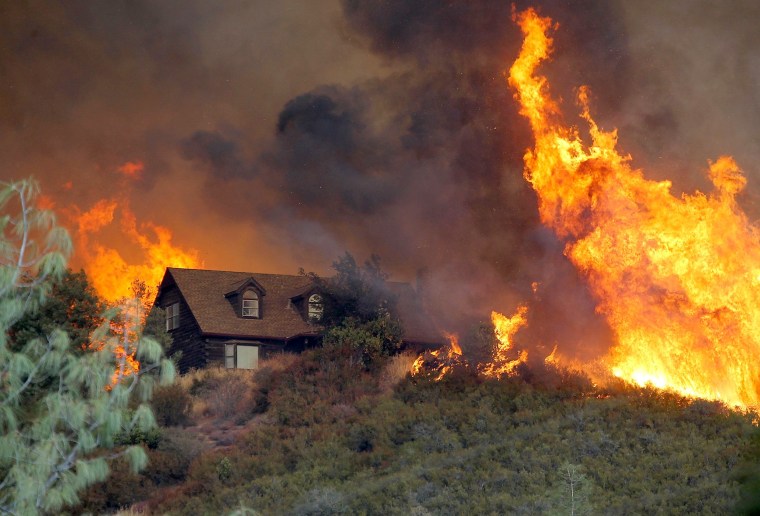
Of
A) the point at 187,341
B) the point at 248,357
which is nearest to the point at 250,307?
the point at 248,357

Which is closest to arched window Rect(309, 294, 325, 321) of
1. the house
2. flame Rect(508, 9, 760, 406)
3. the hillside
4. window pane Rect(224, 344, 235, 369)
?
the house

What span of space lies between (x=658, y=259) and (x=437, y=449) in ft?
33.4

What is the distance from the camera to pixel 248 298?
50844mm

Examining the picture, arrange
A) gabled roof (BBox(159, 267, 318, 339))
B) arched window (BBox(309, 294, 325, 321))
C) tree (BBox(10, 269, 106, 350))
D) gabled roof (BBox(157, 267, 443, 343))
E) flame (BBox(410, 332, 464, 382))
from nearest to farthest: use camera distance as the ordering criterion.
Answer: flame (BBox(410, 332, 464, 382)), tree (BBox(10, 269, 106, 350)), gabled roof (BBox(157, 267, 443, 343)), gabled roof (BBox(159, 267, 318, 339)), arched window (BBox(309, 294, 325, 321))

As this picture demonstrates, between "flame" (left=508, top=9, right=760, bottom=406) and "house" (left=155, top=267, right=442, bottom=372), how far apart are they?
37.3 ft

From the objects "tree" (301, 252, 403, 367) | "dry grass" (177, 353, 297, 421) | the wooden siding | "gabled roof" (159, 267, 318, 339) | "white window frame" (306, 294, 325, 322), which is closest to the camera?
"dry grass" (177, 353, 297, 421)

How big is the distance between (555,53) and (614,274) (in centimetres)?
886

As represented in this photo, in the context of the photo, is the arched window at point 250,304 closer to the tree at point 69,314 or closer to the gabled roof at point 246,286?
the gabled roof at point 246,286

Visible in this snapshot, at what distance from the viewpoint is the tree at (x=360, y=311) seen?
4116cm

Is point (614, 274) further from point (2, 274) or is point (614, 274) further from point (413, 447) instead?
point (2, 274)

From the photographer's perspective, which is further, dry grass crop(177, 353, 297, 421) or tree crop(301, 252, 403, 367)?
tree crop(301, 252, 403, 367)

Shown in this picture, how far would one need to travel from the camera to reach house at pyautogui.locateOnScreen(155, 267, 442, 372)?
48.3 m

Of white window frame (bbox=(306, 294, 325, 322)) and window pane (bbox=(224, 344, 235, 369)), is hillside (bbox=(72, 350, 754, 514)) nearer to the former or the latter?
window pane (bbox=(224, 344, 235, 369))

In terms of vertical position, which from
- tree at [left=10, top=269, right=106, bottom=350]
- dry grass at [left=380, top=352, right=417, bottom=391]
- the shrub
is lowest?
the shrub
